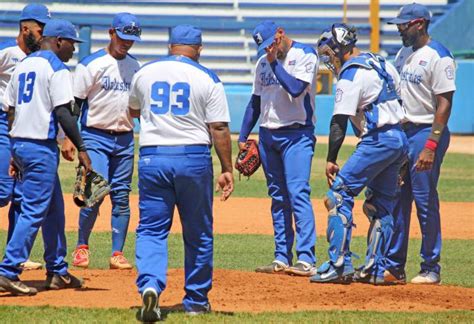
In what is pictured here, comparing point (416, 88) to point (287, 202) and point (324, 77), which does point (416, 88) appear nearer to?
point (287, 202)

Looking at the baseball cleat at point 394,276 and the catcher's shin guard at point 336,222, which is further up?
the catcher's shin guard at point 336,222

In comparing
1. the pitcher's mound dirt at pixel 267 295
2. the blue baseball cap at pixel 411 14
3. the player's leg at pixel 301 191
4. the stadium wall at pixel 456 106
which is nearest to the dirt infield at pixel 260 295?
the pitcher's mound dirt at pixel 267 295

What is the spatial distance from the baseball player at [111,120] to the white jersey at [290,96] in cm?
125

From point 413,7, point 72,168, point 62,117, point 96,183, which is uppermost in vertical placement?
point 413,7

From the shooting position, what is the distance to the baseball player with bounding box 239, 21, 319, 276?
969 centimetres

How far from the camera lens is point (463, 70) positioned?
29.1m

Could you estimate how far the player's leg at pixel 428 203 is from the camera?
9.60m

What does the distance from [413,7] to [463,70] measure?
20.0 meters

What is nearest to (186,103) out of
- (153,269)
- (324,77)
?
(153,269)

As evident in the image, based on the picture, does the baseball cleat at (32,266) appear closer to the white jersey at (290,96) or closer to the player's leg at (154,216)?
the white jersey at (290,96)

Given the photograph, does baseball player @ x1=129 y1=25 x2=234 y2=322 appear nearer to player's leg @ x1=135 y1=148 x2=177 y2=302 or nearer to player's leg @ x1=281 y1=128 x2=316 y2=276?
player's leg @ x1=135 y1=148 x2=177 y2=302

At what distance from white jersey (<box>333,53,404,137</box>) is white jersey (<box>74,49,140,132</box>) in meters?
2.18

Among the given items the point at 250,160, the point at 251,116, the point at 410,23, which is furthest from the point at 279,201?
the point at 410,23

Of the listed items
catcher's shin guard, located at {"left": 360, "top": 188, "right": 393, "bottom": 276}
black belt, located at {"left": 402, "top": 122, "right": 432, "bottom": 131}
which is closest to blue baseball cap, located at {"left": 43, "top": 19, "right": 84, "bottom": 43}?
catcher's shin guard, located at {"left": 360, "top": 188, "right": 393, "bottom": 276}
